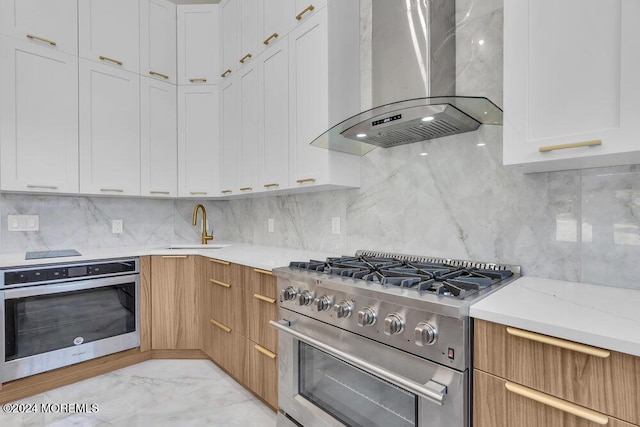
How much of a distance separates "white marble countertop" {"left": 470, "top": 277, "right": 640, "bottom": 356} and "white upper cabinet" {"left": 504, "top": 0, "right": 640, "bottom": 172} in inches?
17.7

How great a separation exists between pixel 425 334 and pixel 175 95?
9.45 ft

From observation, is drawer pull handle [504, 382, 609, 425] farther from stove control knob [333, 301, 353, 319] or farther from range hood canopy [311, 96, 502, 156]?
range hood canopy [311, 96, 502, 156]

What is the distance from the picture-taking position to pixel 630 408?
705 millimetres

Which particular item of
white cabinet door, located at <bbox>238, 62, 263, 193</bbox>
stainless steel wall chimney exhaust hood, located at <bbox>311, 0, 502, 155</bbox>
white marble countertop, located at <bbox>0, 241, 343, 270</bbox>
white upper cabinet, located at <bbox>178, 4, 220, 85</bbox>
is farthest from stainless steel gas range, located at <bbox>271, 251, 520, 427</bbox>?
white upper cabinet, located at <bbox>178, 4, 220, 85</bbox>

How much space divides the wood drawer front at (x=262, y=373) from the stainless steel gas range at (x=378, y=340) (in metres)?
0.10

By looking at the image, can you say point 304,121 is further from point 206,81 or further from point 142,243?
point 142,243

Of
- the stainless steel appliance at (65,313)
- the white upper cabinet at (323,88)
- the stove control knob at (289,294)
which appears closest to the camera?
the stove control knob at (289,294)

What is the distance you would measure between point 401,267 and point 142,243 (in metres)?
2.54

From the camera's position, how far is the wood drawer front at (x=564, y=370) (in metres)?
0.71

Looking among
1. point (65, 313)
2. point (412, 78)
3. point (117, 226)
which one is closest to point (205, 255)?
point (65, 313)

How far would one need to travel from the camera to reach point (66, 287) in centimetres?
212

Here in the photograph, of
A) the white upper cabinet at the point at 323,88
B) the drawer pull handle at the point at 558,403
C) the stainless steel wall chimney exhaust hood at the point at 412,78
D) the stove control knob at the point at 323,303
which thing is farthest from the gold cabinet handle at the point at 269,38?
the drawer pull handle at the point at 558,403

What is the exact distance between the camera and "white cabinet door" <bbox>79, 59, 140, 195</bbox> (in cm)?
243

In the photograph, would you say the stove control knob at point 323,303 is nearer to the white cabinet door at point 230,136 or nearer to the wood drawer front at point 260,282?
the wood drawer front at point 260,282
